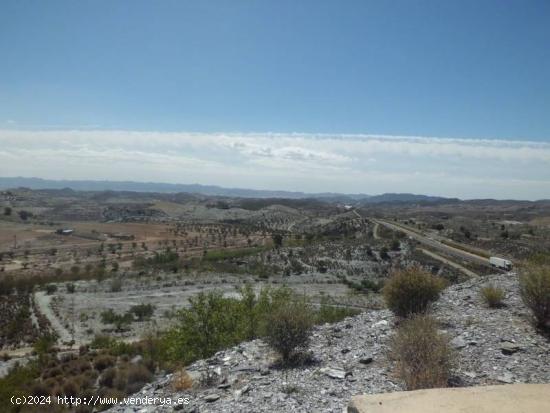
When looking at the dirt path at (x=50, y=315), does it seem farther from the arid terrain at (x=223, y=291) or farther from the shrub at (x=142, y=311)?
the shrub at (x=142, y=311)

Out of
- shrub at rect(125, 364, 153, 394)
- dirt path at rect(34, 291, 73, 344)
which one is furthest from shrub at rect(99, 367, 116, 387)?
dirt path at rect(34, 291, 73, 344)

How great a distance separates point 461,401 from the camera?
6.77m

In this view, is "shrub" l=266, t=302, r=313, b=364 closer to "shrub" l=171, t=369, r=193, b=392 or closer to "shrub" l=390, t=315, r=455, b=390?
"shrub" l=171, t=369, r=193, b=392

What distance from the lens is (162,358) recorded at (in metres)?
22.4

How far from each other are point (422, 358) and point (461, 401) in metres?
3.36

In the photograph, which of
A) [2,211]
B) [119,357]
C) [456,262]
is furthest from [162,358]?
[2,211]

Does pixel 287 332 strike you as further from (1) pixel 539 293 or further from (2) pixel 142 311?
(2) pixel 142 311

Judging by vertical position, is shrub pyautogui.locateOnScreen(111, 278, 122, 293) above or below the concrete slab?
below

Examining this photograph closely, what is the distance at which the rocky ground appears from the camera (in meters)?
10.6

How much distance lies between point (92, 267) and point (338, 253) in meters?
38.2

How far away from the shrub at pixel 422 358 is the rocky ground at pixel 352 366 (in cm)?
52

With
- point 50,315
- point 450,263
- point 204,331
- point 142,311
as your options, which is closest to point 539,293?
point 204,331

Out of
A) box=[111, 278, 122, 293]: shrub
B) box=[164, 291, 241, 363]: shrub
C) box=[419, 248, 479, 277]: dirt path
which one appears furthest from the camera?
box=[111, 278, 122, 293]: shrub

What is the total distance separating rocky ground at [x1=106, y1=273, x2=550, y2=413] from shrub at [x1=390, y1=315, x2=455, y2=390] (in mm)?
523
